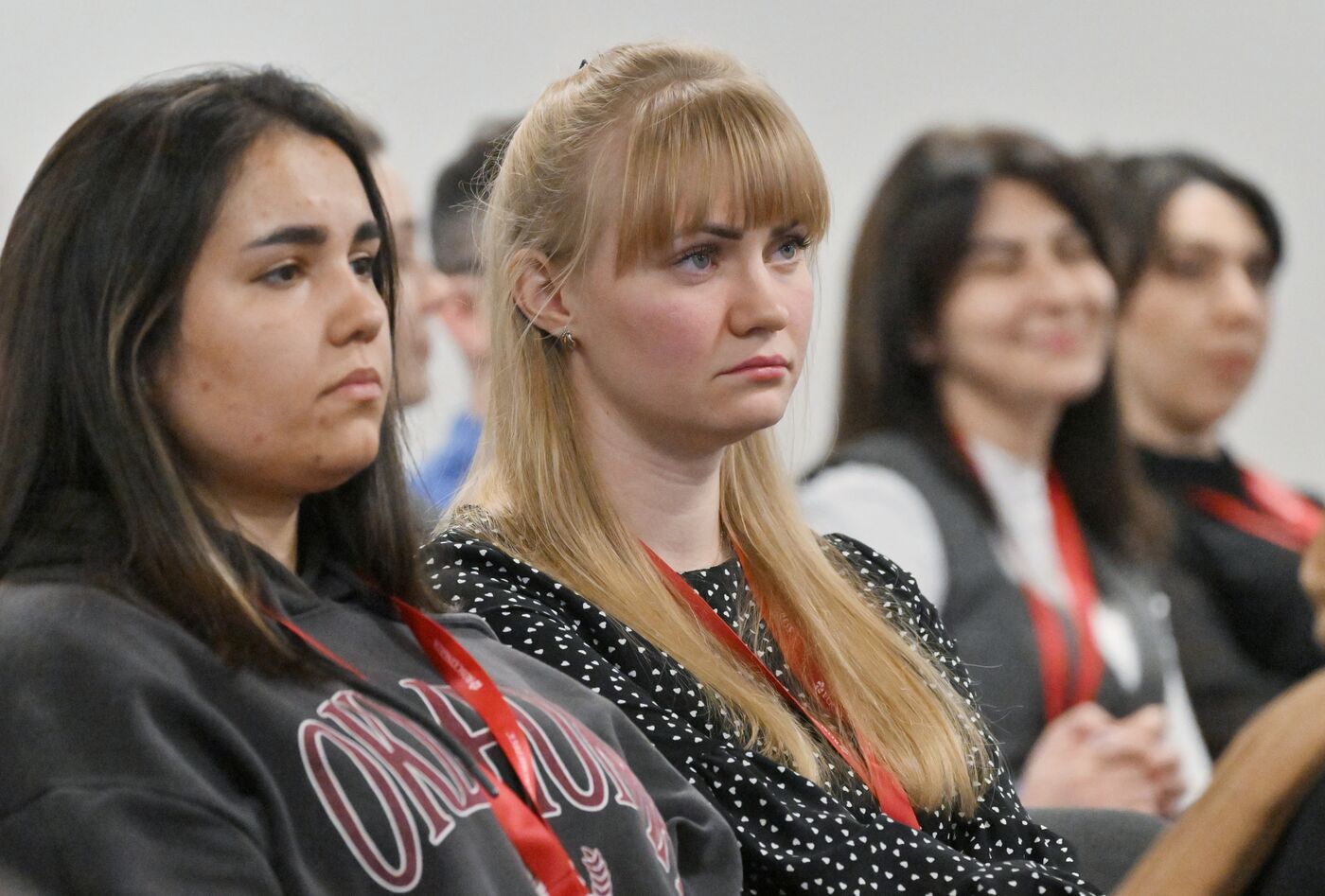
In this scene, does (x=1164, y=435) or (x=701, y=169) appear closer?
(x=701, y=169)

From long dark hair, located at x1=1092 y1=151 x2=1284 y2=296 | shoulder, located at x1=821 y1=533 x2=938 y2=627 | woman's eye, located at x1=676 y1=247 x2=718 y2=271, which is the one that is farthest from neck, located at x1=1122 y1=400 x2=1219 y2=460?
woman's eye, located at x1=676 y1=247 x2=718 y2=271

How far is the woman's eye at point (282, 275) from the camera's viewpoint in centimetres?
126

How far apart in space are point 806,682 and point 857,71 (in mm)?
2640

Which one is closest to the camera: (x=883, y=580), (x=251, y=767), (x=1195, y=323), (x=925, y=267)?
(x=251, y=767)

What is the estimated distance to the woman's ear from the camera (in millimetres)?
1692

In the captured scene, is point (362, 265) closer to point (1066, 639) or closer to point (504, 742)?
point (504, 742)

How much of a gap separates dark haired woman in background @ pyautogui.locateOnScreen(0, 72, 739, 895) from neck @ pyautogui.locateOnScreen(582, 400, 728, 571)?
361 millimetres

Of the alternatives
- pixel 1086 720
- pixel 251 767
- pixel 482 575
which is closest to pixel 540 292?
pixel 482 575

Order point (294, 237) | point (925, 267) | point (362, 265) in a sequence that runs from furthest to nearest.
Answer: point (925, 267) < point (362, 265) < point (294, 237)

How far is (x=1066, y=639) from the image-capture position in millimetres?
2701

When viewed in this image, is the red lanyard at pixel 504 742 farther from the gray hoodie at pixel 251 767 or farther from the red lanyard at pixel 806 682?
the red lanyard at pixel 806 682

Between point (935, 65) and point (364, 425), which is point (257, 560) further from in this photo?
point (935, 65)

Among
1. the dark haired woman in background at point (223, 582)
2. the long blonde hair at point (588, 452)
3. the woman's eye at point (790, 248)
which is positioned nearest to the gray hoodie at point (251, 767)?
the dark haired woman in background at point (223, 582)

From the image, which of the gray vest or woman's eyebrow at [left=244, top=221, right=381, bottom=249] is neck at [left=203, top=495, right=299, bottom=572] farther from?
the gray vest
